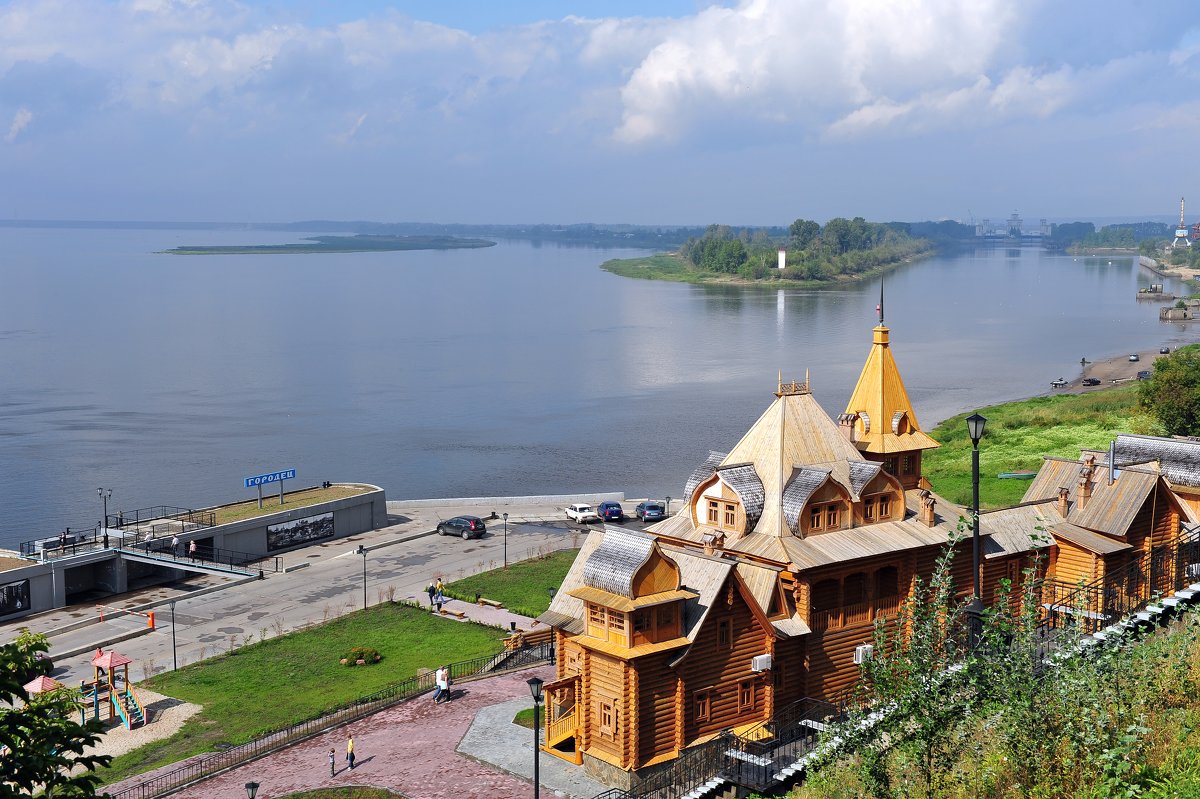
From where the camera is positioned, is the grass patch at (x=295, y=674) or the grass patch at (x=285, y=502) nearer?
the grass patch at (x=295, y=674)

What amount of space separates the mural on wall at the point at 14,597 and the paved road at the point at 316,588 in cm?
62

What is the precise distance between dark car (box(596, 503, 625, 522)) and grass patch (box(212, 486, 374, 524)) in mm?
10949

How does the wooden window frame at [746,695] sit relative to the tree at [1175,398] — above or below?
below

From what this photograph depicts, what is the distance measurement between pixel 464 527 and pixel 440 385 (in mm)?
55287

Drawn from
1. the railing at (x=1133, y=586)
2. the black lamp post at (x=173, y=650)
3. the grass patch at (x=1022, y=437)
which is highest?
the railing at (x=1133, y=586)

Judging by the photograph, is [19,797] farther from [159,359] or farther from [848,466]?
[159,359]

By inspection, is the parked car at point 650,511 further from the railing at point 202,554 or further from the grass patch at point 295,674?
the railing at point 202,554

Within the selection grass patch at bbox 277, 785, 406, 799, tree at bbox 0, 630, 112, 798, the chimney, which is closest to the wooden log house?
the chimney

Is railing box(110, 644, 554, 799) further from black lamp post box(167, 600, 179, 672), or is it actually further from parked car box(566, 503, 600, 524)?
parked car box(566, 503, 600, 524)

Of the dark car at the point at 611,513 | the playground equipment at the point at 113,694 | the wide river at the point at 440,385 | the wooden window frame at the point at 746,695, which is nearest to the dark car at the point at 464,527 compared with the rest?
the dark car at the point at 611,513

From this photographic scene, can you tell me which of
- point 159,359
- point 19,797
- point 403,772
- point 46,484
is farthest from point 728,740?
point 159,359

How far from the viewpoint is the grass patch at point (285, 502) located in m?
53.0

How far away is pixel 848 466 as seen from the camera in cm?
3284

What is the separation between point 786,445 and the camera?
106ft
